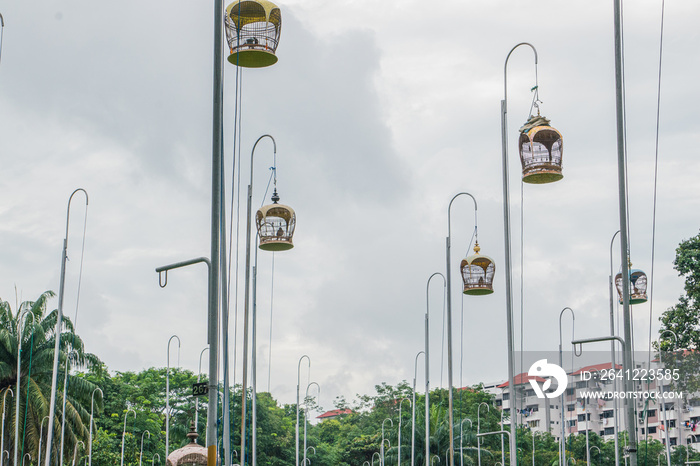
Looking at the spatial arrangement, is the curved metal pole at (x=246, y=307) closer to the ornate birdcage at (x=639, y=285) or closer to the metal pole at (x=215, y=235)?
the metal pole at (x=215, y=235)

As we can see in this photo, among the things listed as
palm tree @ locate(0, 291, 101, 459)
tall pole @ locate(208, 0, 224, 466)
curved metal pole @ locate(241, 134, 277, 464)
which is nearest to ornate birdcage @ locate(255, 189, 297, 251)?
curved metal pole @ locate(241, 134, 277, 464)

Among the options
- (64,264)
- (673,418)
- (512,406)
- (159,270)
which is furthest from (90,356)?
(673,418)

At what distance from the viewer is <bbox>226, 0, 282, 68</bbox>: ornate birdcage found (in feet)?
40.8

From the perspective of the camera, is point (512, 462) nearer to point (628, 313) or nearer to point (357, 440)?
point (628, 313)

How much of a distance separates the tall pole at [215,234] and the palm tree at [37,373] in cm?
3046

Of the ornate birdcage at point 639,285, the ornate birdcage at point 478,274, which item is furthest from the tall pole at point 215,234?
the ornate birdcage at point 639,285

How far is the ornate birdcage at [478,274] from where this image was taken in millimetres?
20781

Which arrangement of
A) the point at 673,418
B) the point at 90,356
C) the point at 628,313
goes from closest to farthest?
the point at 628,313, the point at 90,356, the point at 673,418

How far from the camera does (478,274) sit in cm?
2086

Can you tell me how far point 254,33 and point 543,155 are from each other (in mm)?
5652

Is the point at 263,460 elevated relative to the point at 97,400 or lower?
lower

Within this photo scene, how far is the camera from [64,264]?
25.4m

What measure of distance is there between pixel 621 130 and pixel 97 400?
3843cm

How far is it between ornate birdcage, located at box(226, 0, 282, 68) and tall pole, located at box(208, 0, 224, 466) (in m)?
1.12
